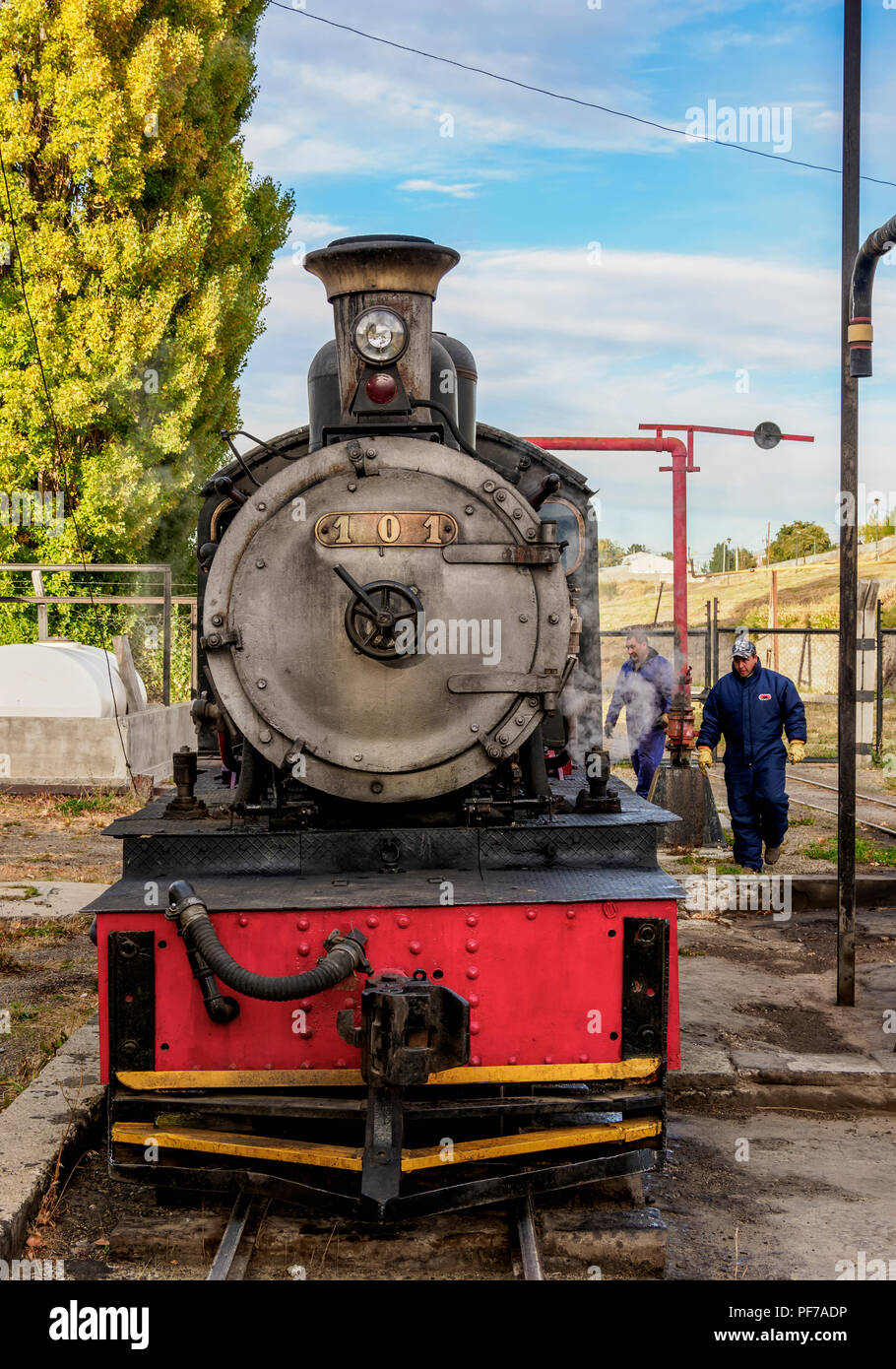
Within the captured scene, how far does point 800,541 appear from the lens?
5772 centimetres

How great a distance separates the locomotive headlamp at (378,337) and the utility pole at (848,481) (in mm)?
2399

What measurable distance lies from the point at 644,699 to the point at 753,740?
82.4 inches

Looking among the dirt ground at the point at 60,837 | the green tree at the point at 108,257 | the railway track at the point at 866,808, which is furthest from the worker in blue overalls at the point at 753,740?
the green tree at the point at 108,257

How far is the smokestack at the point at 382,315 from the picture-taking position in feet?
14.1

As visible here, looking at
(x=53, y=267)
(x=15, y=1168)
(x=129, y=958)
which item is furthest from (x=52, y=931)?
(x=53, y=267)

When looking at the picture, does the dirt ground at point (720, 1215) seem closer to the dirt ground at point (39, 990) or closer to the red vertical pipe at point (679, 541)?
the dirt ground at point (39, 990)

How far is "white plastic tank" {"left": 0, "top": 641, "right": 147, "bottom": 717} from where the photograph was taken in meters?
12.8

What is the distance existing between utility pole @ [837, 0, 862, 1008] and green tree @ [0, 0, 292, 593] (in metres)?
13.7

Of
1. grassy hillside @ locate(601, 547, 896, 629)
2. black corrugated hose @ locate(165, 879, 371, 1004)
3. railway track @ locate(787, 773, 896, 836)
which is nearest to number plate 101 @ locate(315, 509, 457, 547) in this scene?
black corrugated hose @ locate(165, 879, 371, 1004)

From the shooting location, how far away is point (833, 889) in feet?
27.1
